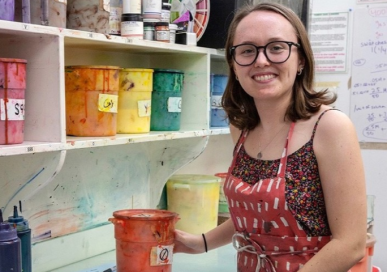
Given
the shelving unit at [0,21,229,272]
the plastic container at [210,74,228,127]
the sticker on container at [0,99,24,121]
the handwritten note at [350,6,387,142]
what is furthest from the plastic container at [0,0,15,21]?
the handwritten note at [350,6,387,142]

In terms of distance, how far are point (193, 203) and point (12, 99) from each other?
116 cm

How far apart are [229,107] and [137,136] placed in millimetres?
327

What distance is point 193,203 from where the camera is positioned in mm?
2506

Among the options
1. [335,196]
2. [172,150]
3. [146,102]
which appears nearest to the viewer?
[335,196]

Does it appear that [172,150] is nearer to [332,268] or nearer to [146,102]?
[146,102]

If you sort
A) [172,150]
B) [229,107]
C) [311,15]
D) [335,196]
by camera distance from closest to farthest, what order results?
[335,196] < [229,107] < [172,150] < [311,15]

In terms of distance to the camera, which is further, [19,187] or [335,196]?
[19,187]

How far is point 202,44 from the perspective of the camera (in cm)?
242

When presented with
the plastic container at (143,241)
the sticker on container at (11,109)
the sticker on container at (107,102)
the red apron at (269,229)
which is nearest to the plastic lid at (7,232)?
the sticker on container at (11,109)

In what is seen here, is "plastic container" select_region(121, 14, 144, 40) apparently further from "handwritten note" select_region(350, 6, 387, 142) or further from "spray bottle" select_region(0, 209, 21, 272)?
"handwritten note" select_region(350, 6, 387, 142)

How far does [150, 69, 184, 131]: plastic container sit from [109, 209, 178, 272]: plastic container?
1.52ft

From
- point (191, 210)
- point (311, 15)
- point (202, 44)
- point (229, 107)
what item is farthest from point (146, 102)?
point (311, 15)

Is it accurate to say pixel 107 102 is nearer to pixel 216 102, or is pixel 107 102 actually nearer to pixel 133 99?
pixel 133 99

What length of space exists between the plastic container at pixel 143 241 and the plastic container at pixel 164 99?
465 millimetres
